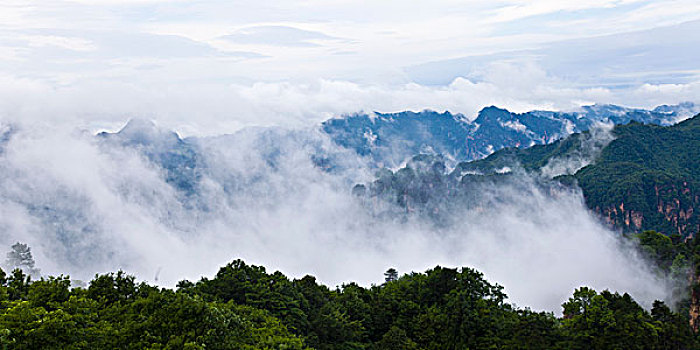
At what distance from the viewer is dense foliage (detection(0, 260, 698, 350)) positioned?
32750 mm

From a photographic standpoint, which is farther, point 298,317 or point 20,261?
point 20,261

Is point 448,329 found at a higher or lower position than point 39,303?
lower

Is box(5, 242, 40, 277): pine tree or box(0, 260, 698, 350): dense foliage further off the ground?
box(0, 260, 698, 350): dense foliage

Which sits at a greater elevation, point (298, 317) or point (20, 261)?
point (298, 317)

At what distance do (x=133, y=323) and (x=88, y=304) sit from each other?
11.9ft

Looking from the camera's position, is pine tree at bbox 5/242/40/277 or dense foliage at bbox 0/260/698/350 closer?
dense foliage at bbox 0/260/698/350

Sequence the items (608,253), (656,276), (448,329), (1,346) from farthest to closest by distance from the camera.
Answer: (608,253) → (656,276) → (448,329) → (1,346)

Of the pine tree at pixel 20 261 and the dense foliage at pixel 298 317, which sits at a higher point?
the dense foliage at pixel 298 317

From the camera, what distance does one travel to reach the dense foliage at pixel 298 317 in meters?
32.8

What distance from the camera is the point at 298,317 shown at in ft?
183

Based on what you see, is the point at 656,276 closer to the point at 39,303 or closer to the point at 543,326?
the point at 543,326

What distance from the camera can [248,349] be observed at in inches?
1369

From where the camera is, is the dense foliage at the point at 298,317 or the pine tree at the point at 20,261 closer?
the dense foliage at the point at 298,317

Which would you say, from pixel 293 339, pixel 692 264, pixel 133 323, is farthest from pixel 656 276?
pixel 133 323
